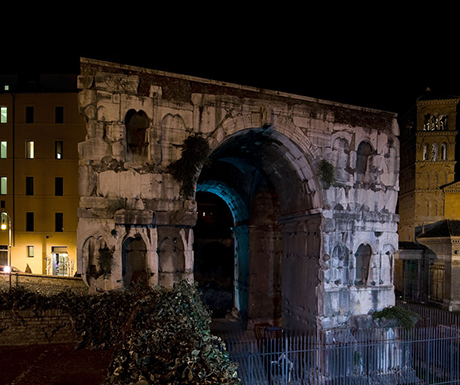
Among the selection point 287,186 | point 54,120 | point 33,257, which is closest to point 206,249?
point 33,257

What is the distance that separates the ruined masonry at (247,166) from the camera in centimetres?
985

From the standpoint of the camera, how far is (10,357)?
819 cm

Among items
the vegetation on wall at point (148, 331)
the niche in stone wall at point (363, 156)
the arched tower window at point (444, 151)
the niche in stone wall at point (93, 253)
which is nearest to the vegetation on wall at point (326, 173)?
the niche in stone wall at point (363, 156)

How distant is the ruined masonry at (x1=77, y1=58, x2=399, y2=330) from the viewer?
388 inches

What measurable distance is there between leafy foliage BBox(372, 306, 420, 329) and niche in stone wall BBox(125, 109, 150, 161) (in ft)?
29.0

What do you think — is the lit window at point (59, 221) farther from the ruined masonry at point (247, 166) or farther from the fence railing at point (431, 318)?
the fence railing at point (431, 318)

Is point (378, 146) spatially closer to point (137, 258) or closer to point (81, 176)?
point (137, 258)

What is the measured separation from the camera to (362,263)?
1261 centimetres

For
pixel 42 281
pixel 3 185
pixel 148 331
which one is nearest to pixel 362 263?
pixel 148 331

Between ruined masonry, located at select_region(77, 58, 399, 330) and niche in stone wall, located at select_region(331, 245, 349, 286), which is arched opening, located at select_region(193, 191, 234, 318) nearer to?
ruined masonry, located at select_region(77, 58, 399, 330)

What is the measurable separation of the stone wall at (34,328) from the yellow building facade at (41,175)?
56.1 ft

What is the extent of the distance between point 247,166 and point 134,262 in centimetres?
734

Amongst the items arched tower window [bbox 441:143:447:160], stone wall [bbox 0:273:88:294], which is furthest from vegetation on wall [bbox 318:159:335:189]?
arched tower window [bbox 441:143:447:160]

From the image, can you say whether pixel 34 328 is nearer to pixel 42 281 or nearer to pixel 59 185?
pixel 42 281
